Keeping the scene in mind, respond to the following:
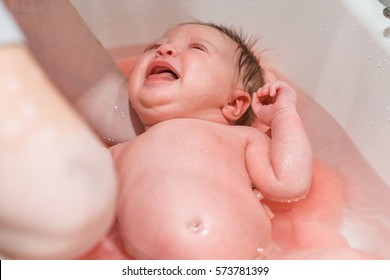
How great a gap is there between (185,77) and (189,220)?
0.31 m

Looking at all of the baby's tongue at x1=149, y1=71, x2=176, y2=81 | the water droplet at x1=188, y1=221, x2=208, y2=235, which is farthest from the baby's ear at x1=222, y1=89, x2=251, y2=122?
the water droplet at x1=188, y1=221, x2=208, y2=235

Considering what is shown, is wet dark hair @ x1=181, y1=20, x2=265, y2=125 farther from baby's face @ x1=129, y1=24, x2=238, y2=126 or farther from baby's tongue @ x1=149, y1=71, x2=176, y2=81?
baby's tongue @ x1=149, y1=71, x2=176, y2=81

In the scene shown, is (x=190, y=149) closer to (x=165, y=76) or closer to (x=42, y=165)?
(x=165, y=76)

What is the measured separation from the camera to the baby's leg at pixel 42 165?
1.73ft

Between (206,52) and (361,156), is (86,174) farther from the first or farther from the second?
(361,156)

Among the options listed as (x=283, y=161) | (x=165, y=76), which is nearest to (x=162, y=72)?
(x=165, y=76)

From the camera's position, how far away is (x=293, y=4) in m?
1.45

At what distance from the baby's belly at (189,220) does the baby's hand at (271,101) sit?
0.22m

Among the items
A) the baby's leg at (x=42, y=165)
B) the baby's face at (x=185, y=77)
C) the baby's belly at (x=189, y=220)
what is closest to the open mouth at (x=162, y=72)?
the baby's face at (x=185, y=77)

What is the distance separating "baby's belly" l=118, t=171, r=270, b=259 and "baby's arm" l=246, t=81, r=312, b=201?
0.29 ft

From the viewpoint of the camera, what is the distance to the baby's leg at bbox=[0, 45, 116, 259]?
527mm

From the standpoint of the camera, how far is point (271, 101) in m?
1.18
